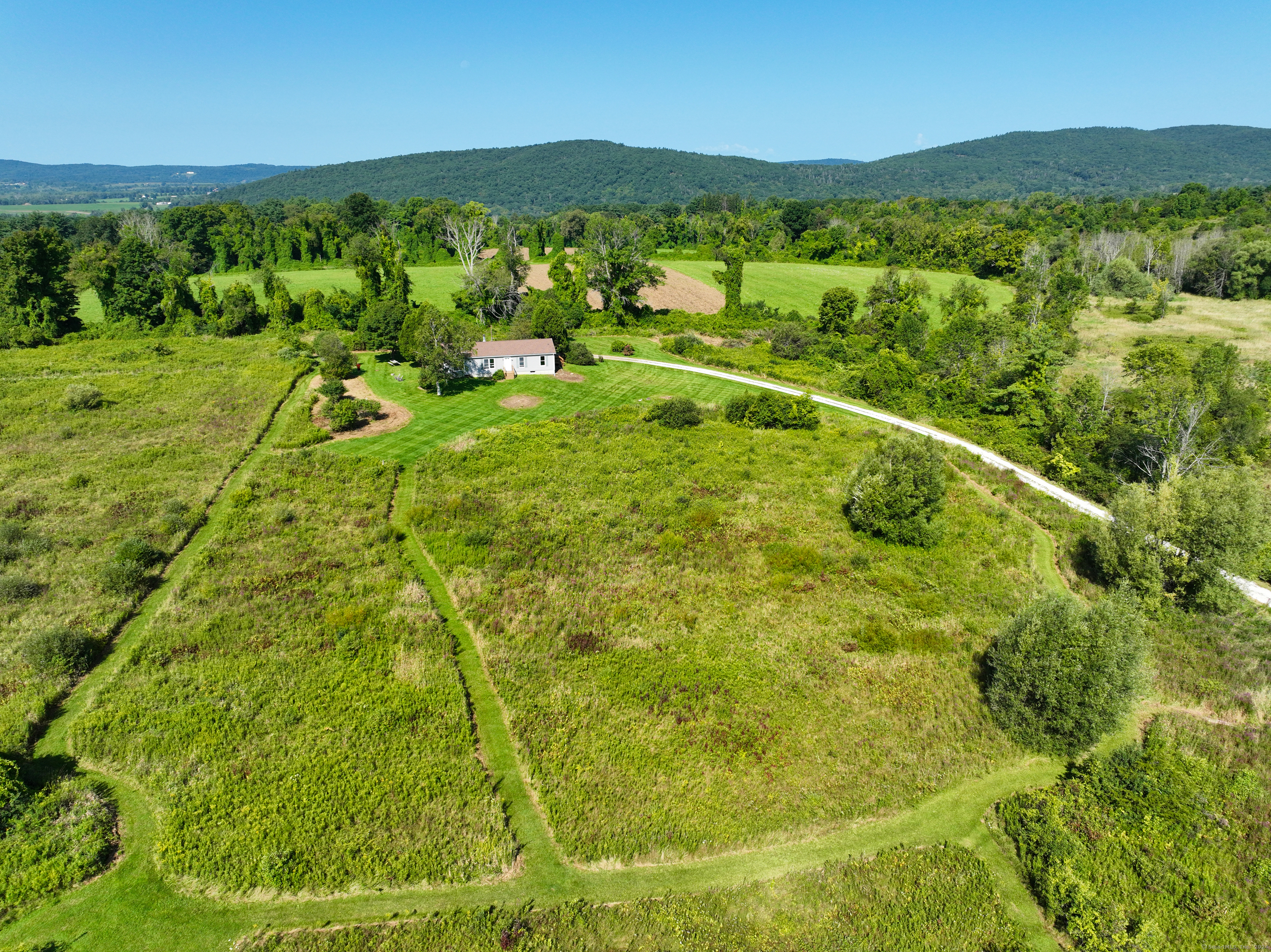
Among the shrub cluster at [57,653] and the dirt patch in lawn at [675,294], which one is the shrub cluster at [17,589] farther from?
the dirt patch in lawn at [675,294]

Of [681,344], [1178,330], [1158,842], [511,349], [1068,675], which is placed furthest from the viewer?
[1178,330]

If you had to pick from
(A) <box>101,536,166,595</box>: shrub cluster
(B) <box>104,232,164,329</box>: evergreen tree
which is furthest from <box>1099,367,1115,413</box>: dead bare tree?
(B) <box>104,232,164,329</box>: evergreen tree

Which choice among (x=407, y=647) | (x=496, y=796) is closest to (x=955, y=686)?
(x=496, y=796)

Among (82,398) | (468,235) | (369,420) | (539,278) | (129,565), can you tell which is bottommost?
(129,565)

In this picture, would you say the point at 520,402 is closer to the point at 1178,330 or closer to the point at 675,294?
the point at 675,294

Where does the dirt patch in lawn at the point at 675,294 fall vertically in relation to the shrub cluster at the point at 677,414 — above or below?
above

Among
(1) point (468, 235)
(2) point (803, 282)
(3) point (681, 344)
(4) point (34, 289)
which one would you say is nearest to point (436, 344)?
(3) point (681, 344)

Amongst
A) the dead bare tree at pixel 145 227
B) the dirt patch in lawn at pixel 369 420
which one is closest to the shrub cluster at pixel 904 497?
the dirt patch in lawn at pixel 369 420
